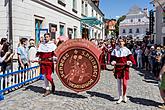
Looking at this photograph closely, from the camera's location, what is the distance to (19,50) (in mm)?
10070

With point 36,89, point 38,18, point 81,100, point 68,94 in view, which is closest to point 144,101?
point 81,100

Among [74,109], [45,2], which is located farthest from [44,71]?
[45,2]

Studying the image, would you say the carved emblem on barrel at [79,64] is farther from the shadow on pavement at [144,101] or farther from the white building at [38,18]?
the white building at [38,18]

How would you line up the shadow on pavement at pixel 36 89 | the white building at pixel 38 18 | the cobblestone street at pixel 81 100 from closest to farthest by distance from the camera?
the cobblestone street at pixel 81 100 → the shadow on pavement at pixel 36 89 → the white building at pixel 38 18

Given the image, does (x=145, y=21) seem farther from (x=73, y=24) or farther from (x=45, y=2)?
(x=45, y=2)

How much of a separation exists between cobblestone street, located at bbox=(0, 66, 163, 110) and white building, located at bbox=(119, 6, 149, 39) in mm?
70343

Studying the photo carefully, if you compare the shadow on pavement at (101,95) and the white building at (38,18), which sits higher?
the white building at (38,18)

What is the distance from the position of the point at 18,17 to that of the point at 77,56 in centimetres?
540

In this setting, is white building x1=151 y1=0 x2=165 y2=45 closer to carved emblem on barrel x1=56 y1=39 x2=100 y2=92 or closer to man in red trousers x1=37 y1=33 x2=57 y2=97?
man in red trousers x1=37 y1=33 x2=57 y2=97

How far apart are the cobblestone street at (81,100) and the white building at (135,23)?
231 ft

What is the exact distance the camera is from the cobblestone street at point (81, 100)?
6.86 m

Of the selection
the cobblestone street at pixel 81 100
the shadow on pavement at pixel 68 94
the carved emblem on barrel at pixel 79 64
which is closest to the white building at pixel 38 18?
the cobblestone street at pixel 81 100

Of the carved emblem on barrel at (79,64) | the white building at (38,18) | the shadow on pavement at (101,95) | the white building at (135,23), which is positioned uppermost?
the white building at (135,23)

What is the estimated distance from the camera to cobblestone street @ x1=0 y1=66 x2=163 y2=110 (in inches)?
270
